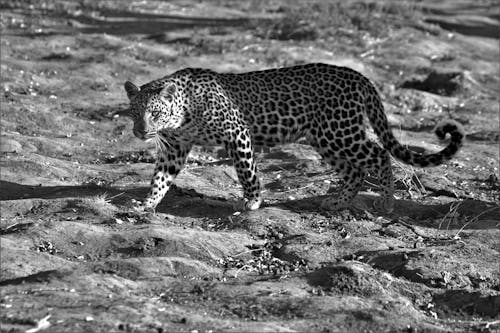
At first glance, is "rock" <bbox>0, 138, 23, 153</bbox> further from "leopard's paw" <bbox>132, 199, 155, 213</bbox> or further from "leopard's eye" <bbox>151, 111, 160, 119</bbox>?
"leopard's eye" <bbox>151, 111, 160, 119</bbox>

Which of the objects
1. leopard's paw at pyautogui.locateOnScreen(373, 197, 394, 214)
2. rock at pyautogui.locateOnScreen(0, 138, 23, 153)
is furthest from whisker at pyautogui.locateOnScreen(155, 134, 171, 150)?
rock at pyautogui.locateOnScreen(0, 138, 23, 153)

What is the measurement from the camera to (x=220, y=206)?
11.6m

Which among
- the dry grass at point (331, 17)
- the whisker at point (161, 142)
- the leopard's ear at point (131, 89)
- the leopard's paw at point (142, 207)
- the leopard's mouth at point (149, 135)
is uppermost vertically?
the leopard's ear at point (131, 89)

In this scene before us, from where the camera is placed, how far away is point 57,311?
790 centimetres

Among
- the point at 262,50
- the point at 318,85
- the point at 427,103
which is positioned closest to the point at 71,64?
the point at 262,50

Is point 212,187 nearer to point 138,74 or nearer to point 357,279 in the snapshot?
point 357,279

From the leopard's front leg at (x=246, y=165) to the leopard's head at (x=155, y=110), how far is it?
67cm

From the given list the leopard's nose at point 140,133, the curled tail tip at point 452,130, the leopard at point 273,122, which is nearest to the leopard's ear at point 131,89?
the leopard at point 273,122

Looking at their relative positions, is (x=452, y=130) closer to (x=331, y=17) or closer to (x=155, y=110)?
(x=155, y=110)

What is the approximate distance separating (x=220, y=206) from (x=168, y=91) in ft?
4.84

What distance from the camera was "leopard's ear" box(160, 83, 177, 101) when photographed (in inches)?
438

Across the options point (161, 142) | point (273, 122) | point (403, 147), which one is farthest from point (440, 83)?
point (161, 142)

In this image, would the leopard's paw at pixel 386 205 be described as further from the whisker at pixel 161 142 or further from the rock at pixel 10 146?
the rock at pixel 10 146

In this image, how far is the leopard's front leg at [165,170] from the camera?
11430 millimetres
